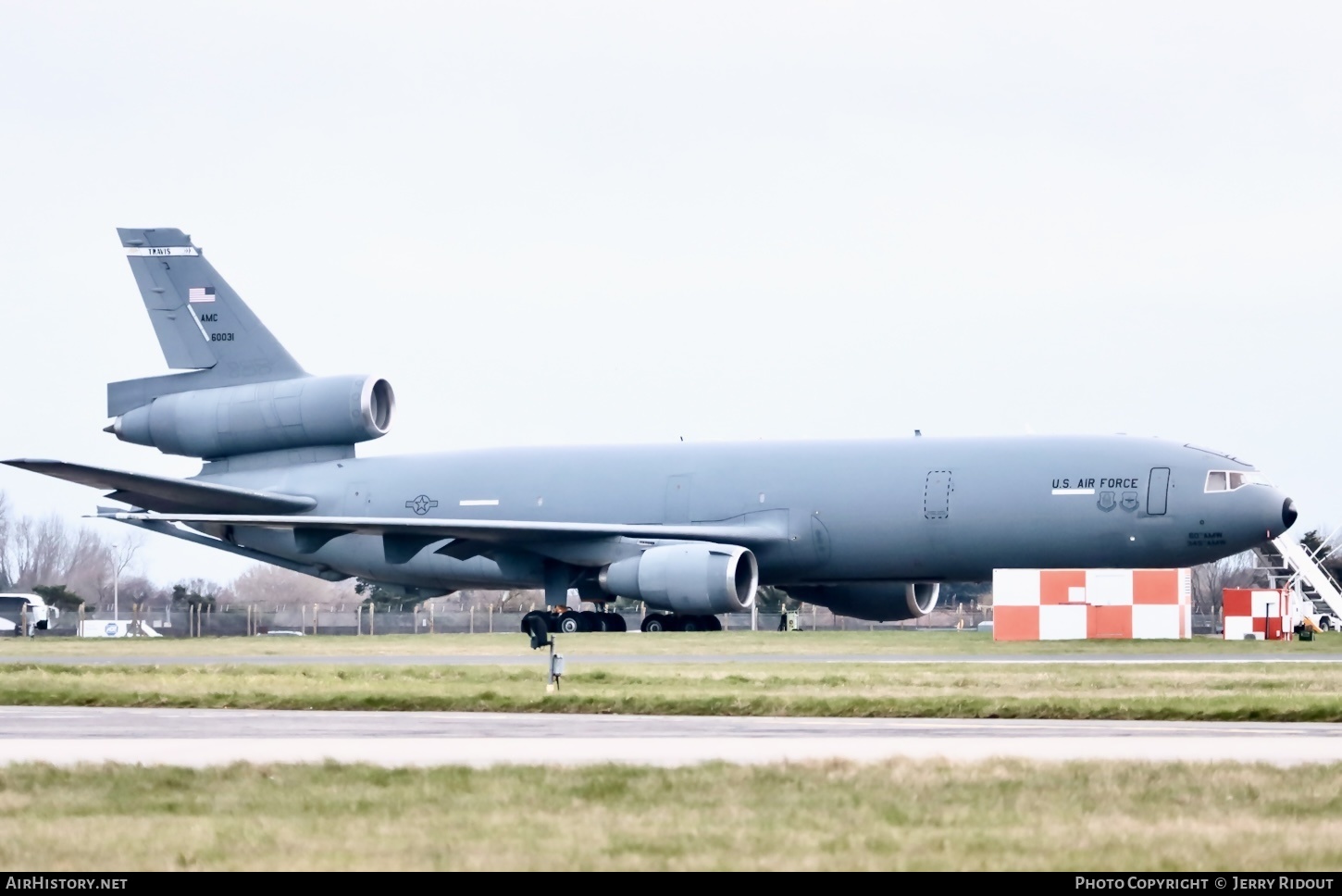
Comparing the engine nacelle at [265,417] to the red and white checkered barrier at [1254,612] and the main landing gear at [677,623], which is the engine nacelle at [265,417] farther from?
the red and white checkered barrier at [1254,612]

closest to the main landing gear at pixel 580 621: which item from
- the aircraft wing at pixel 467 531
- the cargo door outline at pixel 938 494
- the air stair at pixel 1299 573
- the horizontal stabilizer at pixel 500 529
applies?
the aircraft wing at pixel 467 531

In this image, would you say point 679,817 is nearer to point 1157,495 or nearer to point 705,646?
point 705,646

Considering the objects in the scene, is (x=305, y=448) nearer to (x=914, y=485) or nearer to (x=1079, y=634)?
(x=914, y=485)

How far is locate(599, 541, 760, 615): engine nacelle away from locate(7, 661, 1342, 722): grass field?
10468 mm

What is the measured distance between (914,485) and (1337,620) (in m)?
16.2

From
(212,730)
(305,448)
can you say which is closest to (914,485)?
(305,448)

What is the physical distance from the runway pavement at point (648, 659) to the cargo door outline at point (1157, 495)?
6968 millimetres

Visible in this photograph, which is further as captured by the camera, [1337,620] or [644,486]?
[1337,620]

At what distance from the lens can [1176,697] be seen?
16.5m

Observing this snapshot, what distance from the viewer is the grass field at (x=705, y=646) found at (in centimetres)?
2748

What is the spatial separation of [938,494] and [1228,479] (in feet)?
17.0

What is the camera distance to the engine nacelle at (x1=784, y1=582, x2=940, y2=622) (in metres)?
40.0

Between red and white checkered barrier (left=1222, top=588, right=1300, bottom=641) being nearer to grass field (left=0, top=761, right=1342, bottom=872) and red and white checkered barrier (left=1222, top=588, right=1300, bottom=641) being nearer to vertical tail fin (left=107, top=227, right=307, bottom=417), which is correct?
vertical tail fin (left=107, top=227, right=307, bottom=417)

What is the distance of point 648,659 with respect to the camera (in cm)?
2577
